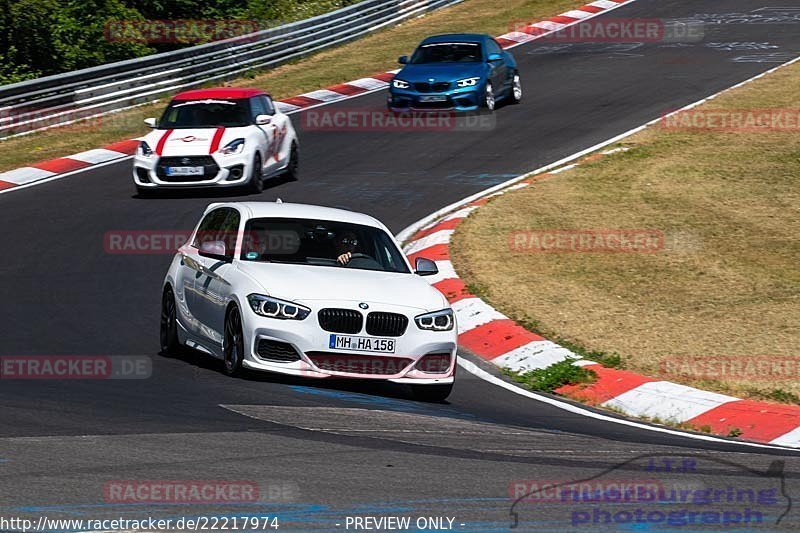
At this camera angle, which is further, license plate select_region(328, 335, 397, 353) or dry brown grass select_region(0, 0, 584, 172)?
dry brown grass select_region(0, 0, 584, 172)

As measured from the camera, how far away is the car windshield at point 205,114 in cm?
1966

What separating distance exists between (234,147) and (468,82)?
22.6 ft

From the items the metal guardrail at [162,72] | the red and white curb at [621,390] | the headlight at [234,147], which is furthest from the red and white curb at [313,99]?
the red and white curb at [621,390]

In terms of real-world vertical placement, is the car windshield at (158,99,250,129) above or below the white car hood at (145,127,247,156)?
above

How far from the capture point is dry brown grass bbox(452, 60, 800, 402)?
12273mm

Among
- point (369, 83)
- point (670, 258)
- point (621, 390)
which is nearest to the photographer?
point (621, 390)

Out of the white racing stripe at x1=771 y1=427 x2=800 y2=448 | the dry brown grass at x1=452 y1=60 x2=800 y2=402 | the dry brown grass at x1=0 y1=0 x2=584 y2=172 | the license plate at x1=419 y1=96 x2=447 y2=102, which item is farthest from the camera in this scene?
the license plate at x1=419 y1=96 x2=447 y2=102

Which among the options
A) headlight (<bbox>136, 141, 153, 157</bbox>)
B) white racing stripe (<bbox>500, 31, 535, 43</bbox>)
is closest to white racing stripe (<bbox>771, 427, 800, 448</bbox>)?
headlight (<bbox>136, 141, 153, 157</bbox>)

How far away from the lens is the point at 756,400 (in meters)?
10.6

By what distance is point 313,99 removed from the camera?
1061 inches

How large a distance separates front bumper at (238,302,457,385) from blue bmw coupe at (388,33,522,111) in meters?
14.7

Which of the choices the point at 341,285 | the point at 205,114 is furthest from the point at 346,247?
the point at 205,114

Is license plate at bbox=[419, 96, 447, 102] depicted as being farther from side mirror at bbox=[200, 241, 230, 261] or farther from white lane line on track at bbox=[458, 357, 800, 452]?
side mirror at bbox=[200, 241, 230, 261]

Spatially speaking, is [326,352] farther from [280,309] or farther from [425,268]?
[425,268]
